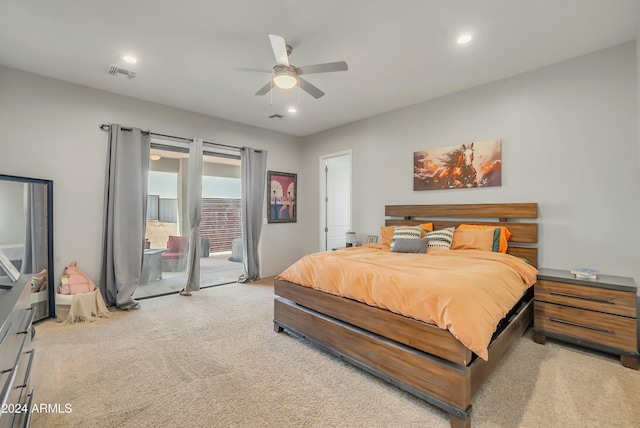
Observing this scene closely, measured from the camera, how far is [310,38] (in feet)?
8.70

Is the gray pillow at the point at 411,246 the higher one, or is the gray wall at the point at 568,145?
the gray wall at the point at 568,145

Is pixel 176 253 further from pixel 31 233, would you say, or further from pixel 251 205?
pixel 31 233

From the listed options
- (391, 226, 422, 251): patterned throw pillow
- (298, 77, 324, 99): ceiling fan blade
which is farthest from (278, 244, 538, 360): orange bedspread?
(298, 77, 324, 99): ceiling fan blade

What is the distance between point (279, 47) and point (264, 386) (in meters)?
2.62

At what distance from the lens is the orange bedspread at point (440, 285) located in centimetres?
171

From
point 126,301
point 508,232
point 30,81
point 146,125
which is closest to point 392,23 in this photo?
point 508,232

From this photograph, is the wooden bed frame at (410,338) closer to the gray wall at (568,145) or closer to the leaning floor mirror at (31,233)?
the gray wall at (568,145)

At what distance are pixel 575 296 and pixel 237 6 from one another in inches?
151

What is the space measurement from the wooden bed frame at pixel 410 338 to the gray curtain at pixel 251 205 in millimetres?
2292

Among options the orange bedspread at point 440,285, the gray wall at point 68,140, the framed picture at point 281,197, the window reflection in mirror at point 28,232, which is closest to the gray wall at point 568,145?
the orange bedspread at point 440,285

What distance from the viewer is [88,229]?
3.68 metres

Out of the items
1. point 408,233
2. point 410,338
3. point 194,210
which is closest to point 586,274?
point 408,233

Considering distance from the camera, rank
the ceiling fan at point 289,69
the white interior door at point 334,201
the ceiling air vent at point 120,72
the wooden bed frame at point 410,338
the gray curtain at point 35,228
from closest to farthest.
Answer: the wooden bed frame at point 410,338 → the ceiling fan at point 289,69 → the gray curtain at point 35,228 → the ceiling air vent at point 120,72 → the white interior door at point 334,201

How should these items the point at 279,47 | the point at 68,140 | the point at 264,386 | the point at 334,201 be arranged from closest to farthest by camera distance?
the point at 264,386 → the point at 279,47 → the point at 68,140 → the point at 334,201
